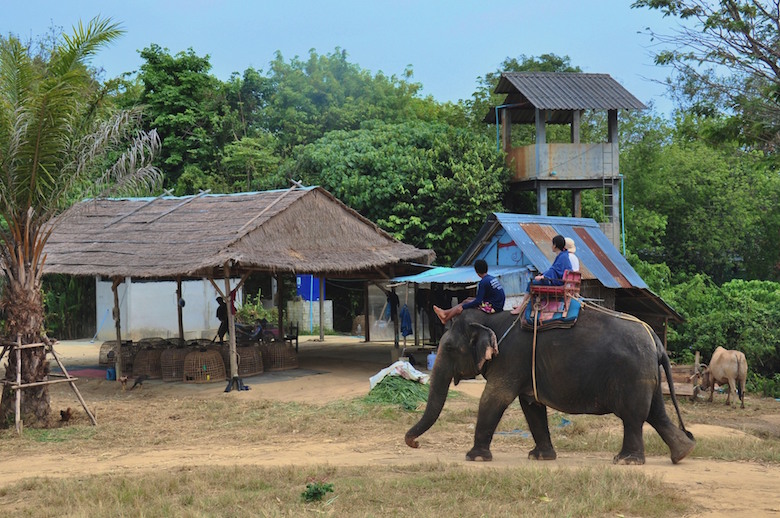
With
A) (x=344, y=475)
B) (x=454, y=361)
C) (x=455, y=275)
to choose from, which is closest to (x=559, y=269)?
(x=454, y=361)

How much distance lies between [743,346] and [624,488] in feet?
42.8

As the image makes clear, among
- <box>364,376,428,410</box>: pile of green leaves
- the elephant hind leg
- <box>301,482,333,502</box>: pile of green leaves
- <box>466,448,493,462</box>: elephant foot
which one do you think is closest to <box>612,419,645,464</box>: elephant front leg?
the elephant hind leg

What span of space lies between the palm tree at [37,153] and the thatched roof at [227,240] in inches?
139

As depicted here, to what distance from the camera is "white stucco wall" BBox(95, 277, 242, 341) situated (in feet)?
86.3

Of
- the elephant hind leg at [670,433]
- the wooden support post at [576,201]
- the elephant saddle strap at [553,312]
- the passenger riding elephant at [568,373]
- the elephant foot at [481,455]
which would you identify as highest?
the wooden support post at [576,201]

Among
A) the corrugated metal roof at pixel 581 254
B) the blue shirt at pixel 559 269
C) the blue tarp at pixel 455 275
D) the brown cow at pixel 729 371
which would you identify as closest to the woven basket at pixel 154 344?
the blue tarp at pixel 455 275

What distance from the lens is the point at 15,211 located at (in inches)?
510

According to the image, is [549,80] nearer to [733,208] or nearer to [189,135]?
[733,208]

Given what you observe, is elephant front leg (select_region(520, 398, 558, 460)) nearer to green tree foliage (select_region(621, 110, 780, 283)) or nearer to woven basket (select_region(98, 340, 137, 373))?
woven basket (select_region(98, 340, 137, 373))

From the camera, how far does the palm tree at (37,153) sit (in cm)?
1257

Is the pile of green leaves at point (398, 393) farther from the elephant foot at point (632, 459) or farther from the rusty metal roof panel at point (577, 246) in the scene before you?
the elephant foot at point (632, 459)

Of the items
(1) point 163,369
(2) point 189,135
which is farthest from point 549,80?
(1) point 163,369

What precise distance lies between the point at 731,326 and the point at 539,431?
11705mm

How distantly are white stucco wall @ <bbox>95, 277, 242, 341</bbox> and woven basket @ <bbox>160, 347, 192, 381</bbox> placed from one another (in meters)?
7.85
